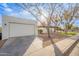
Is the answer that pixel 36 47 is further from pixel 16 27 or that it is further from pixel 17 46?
pixel 16 27

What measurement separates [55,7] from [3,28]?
0.76 meters

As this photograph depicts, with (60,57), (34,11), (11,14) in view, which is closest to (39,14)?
(34,11)

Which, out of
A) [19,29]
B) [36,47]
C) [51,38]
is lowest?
[36,47]

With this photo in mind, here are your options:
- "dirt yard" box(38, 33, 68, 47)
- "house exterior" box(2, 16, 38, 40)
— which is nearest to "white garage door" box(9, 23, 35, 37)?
"house exterior" box(2, 16, 38, 40)

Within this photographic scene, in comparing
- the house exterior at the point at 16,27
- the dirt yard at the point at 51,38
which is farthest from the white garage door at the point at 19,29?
the dirt yard at the point at 51,38

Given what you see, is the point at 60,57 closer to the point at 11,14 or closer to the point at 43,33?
the point at 43,33

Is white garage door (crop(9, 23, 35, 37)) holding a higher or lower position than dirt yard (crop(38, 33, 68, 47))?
higher

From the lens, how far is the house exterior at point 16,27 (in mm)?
3199

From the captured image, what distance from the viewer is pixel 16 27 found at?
10.6ft

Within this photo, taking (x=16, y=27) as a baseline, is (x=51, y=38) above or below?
below

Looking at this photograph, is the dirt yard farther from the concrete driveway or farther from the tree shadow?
the tree shadow

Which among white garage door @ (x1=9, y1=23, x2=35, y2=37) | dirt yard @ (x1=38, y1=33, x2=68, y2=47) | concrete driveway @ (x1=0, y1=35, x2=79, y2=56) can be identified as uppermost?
white garage door @ (x1=9, y1=23, x2=35, y2=37)

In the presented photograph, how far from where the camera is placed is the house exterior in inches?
126

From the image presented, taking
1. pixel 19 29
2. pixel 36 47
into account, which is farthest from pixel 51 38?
pixel 19 29
